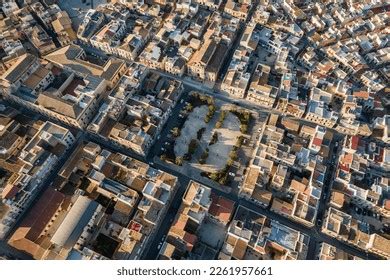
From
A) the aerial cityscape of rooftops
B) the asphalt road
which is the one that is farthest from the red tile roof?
the asphalt road

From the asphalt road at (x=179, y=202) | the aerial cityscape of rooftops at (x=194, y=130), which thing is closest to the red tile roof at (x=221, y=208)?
the aerial cityscape of rooftops at (x=194, y=130)

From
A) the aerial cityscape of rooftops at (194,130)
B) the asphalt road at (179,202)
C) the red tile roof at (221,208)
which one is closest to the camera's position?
the aerial cityscape of rooftops at (194,130)

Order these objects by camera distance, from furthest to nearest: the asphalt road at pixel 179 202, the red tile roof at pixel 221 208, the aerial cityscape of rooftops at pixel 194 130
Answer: the red tile roof at pixel 221 208 < the asphalt road at pixel 179 202 < the aerial cityscape of rooftops at pixel 194 130

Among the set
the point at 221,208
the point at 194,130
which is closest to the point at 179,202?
the point at 221,208

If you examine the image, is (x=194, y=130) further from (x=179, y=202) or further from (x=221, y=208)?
(x=221, y=208)

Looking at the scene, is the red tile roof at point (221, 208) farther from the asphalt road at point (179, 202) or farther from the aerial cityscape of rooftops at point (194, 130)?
the asphalt road at point (179, 202)

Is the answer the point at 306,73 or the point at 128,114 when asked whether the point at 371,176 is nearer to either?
Result: the point at 306,73

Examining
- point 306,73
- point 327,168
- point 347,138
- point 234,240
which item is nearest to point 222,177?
point 234,240

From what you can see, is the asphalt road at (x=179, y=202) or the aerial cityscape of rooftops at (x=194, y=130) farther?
the asphalt road at (x=179, y=202)

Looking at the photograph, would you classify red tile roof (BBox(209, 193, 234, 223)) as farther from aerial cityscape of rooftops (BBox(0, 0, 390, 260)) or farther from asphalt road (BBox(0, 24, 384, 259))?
asphalt road (BBox(0, 24, 384, 259))

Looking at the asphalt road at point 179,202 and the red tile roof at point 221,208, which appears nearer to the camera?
the asphalt road at point 179,202
